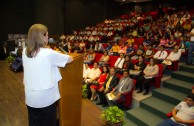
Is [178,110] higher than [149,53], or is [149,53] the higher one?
[149,53]

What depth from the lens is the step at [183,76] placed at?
14.1 ft

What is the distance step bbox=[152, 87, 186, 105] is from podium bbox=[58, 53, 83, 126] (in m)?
2.26

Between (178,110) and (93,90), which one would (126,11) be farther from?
(178,110)

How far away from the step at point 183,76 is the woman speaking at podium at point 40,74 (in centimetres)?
361

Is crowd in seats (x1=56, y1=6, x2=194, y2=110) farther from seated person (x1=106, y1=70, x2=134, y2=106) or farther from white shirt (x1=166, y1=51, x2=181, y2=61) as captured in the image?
seated person (x1=106, y1=70, x2=134, y2=106)

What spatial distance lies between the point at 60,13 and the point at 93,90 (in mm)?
8984

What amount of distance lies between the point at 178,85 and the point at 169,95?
40cm

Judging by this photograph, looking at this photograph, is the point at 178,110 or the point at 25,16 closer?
the point at 178,110

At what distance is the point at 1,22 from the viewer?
10.4 metres

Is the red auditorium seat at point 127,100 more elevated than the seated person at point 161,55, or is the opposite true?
the seated person at point 161,55

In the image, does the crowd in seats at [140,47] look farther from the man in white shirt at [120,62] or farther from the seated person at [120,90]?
the seated person at [120,90]

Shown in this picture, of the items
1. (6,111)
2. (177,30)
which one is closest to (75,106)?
(6,111)

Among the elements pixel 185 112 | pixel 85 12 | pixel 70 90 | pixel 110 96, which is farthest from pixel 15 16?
pixel 185 112

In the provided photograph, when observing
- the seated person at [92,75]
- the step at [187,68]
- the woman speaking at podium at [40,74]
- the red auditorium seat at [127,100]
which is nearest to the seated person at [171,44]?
the step at [187,68]
